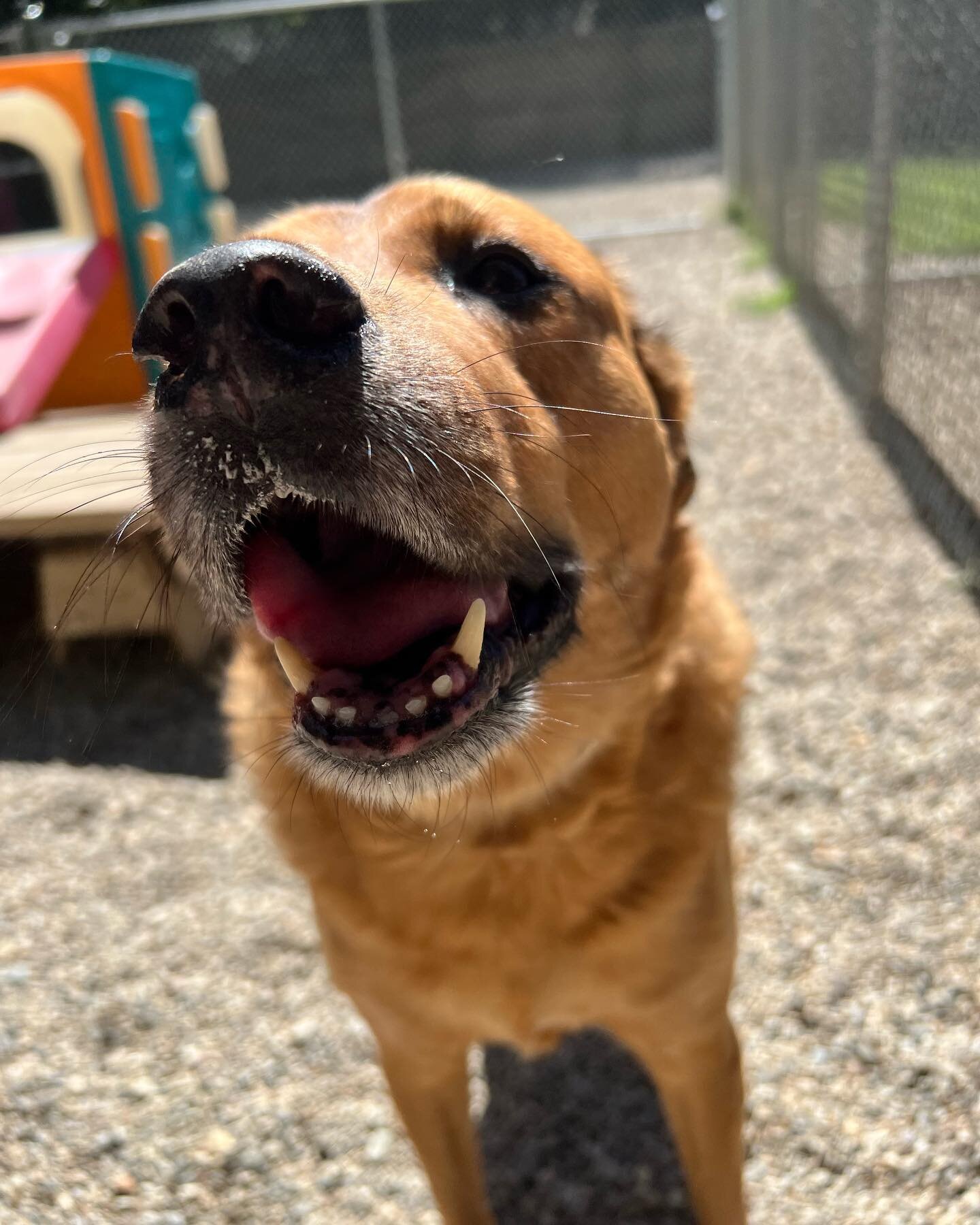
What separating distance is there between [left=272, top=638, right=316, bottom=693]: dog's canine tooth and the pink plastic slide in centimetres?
188

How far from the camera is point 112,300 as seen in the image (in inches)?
171

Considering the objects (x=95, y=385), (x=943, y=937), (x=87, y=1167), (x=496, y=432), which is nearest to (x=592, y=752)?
(x=496, y=432)

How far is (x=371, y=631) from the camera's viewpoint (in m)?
1.43

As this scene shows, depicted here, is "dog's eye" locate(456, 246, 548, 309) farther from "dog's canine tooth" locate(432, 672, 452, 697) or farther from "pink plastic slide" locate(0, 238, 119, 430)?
"pink plastic slide" locate(0, 238, 119, 430)

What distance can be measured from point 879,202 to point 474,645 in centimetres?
476

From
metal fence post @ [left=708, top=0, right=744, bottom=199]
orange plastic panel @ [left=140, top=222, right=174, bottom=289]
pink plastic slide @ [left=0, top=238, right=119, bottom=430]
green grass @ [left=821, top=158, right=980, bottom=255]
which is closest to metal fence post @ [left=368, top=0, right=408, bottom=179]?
metal fence post @ [left=708, top=0, right=744, bottom=199]

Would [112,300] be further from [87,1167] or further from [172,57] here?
[172,57]

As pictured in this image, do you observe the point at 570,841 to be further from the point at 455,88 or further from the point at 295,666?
the point at 455,88

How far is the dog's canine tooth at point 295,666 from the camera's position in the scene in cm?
139

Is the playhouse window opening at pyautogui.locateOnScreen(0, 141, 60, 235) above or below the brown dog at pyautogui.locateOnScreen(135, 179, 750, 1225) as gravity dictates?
above

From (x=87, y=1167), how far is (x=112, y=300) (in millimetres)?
3506

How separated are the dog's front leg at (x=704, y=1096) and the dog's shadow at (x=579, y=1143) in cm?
20

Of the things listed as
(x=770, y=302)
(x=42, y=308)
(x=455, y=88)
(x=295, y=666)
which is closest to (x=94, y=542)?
(x=295, y=666)

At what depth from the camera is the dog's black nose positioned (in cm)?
108
